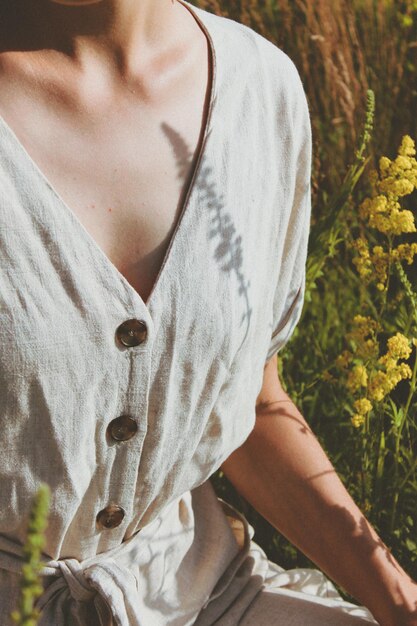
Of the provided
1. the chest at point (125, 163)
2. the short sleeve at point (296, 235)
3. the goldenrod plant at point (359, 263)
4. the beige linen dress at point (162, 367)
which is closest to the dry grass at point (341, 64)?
the goldenrod plant at point (359, 263)

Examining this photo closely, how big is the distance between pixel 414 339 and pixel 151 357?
567 mm

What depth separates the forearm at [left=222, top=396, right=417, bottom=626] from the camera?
65.2 inches

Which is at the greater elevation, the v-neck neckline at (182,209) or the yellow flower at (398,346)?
the v-neck neckline at (182,209)

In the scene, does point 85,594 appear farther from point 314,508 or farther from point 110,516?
point 314,508

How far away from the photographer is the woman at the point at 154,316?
52.0 inches

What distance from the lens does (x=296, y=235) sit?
1.66 m

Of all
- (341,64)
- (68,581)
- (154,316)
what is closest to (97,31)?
(154,316)

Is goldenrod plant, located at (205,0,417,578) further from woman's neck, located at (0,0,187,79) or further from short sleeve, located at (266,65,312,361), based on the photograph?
woman's neck, located at (0,0,187,79)

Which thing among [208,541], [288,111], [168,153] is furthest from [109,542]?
[288,111]

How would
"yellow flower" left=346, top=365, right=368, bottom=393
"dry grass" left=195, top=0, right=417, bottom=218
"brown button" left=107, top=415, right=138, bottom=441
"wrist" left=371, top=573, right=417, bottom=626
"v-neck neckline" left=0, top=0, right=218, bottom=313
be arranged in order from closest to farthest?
"v-neck neckline" left=0, top=0, right=218, bottom=313 < "brown button" left=107, top=415, right=138, bottom=441 < "wrist" left=371, top=573, right=417, bottom=626 < "yellow flower" left=346, top=365, right=368, bottom=393 < "dry grass" left=195, top=0, right=417, bottom=218

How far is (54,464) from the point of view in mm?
1366

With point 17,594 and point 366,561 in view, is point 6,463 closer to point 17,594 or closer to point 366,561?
point 17,594

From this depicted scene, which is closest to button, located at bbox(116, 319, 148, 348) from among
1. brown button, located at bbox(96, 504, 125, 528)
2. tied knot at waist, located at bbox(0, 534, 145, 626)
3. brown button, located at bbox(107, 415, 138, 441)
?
brown button, located at bbox(107, 415, 138, 441)

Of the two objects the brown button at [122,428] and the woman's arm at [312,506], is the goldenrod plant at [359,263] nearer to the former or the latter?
the woman's arm at [312,506]
